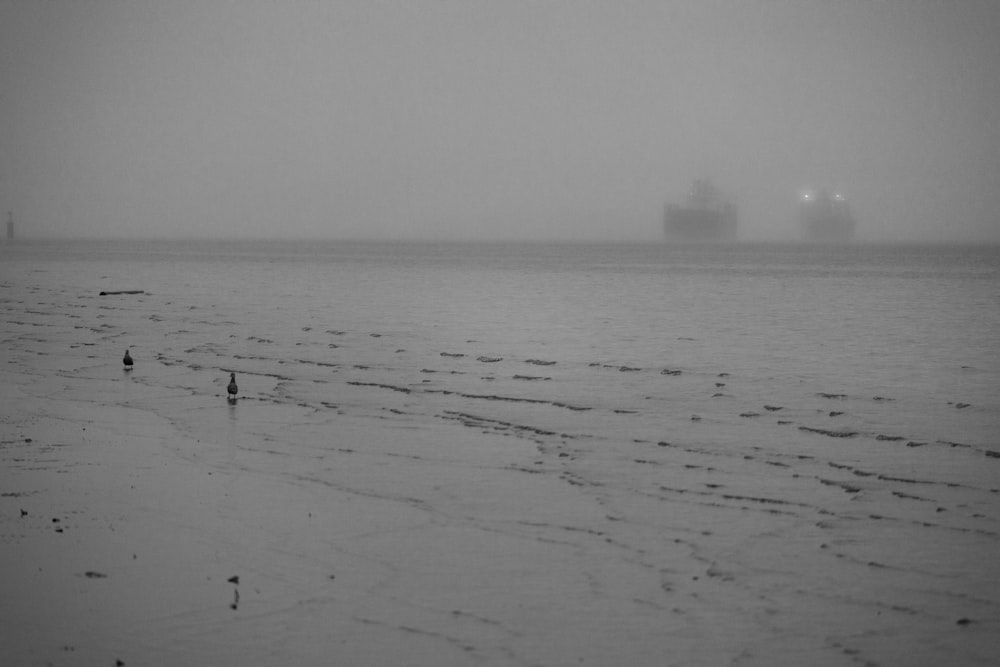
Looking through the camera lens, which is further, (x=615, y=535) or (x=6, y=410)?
(x=6, y=410)

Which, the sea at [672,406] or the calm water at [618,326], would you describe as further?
the calm water at [618,326]

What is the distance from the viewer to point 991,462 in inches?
466

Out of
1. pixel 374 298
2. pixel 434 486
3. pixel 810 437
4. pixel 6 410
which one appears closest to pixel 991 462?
pixel 810 437

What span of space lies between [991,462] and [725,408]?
4617 mm

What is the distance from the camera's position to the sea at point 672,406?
8.28 m

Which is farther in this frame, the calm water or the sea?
the calm water

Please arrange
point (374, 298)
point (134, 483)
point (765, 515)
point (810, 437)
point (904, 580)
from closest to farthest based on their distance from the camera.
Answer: point (904, 580)
point (765, 515)
point (134, 483)
point (810, 437)
point (374, 298)

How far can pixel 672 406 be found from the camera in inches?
629

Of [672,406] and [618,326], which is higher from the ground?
[618,326]

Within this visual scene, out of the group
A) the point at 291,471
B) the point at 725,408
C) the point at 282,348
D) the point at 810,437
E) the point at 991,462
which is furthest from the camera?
the point at 282,348

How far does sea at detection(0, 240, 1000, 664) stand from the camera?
8.28 m

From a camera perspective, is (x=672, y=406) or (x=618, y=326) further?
(x=618, y=326)

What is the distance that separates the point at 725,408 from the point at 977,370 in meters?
9.00

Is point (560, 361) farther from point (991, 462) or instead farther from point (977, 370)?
point (991, 462)
